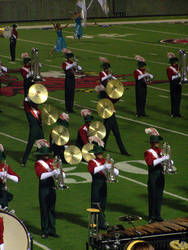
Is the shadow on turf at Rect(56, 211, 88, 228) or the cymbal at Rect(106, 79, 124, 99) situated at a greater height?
the cymbal at Rect(106, 79, 124, 99)

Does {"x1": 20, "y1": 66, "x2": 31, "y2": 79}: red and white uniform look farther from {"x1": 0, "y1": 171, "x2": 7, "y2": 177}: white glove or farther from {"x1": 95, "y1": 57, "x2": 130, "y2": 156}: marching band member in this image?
{"x1": 0, "y1": 171, "x2": 7, "y2": 177}: white glove

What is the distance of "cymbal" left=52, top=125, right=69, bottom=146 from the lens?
55.0ft

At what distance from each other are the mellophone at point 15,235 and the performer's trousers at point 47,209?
8.97 ft

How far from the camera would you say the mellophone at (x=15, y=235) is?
35.8ft

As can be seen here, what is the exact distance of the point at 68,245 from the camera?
1345 centimetres

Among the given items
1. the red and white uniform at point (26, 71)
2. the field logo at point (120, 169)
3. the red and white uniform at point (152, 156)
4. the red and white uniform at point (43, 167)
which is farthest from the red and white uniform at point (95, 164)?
the red and white uniform at point (26, 71)

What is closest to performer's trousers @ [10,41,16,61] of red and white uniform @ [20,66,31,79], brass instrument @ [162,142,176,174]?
red and white uniform @ [20,66,31,79]

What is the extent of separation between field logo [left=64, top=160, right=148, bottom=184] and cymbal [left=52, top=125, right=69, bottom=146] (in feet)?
2.61

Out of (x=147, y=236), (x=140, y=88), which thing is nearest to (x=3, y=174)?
(x=147, y=236)

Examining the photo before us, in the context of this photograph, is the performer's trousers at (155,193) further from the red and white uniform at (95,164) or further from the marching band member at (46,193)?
the marching band member at (46,193)

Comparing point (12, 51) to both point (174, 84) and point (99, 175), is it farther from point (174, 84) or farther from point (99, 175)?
point (99, 175)

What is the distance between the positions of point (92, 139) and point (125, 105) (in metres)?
9.72

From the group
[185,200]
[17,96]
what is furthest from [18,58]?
[185,200]

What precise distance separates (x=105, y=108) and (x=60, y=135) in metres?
2.18
